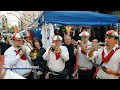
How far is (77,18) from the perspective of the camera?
4.77 m

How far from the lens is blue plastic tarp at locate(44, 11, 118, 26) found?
172 inches

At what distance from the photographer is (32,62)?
3.49m

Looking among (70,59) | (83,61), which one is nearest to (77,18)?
(70,59)

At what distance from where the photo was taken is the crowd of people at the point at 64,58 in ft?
9.00

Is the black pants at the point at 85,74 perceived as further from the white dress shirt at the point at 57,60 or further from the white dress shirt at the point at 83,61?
the white dress shirt at the point at 57,60

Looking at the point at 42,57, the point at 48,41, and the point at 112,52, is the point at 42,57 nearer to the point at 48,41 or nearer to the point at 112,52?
the point at 48,41

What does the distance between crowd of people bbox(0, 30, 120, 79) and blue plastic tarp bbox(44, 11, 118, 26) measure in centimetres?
64

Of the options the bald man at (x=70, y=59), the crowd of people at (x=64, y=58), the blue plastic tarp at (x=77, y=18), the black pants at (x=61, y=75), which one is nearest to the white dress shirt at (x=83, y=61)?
the crowd of people at (x=64, y=58)

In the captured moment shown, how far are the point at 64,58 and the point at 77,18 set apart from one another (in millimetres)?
1541

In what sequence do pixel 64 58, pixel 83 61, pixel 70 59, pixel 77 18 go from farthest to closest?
pixel 77 18 < pixel 70 59 < pixel 83 61 < pixel 64 58

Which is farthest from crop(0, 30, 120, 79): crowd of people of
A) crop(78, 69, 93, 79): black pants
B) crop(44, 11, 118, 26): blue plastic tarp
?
crop(44, 11, 118, 26): blue plastic tarp

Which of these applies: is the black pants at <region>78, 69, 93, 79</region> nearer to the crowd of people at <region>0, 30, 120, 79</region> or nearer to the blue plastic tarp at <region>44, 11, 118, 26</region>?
the crowd of people at <region>0, 30, 120, 79</region>

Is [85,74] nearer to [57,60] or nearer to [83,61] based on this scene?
[83,61]
